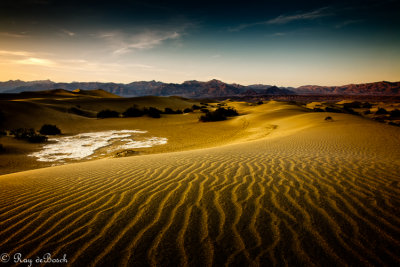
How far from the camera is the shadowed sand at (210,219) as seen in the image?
2.01m

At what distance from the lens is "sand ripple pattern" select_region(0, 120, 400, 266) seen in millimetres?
2002

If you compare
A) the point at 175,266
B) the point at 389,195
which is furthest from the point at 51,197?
the point at 389,195

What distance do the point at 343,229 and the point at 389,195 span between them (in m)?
1.79

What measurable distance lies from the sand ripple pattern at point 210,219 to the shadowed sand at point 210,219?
0.5 inches

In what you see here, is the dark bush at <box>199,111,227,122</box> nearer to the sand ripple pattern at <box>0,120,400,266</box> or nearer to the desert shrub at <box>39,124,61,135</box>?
the desert shrub at <box>39,124,61,135</box>

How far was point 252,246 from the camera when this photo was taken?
2109mm

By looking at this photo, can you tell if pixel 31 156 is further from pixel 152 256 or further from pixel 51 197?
pixel 152 256

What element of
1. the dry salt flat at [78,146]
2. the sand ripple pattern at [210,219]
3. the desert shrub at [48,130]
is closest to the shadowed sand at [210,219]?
the sand ripple pattern at [210,219]

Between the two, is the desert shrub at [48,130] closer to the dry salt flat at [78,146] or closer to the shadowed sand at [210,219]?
the dry salt flat at [78,146]

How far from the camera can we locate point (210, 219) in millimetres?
2631

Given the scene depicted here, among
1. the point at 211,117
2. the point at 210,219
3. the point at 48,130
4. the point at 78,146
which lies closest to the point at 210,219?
the point at 210,219
